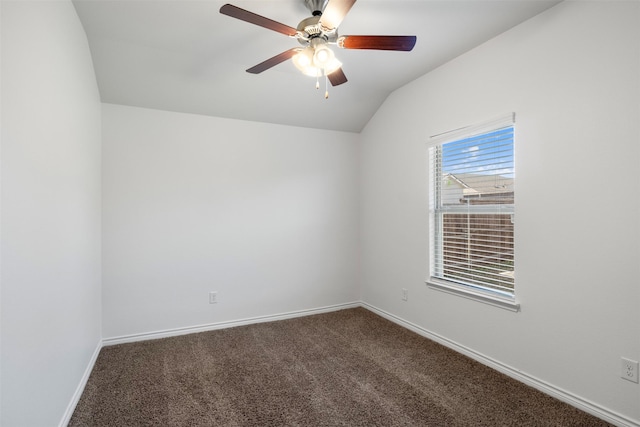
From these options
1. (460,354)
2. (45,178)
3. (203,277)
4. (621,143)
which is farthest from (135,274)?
(621,143)

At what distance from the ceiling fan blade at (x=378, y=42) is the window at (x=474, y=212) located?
1.11 m

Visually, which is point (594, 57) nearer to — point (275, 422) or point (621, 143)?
point (621, 143)

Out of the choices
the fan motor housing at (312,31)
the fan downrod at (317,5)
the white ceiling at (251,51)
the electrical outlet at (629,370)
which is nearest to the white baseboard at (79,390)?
the white ceiling at (251,51)

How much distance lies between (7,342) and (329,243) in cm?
313

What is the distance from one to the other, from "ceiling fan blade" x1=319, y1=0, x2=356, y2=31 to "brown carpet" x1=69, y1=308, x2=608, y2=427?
7.44 feet

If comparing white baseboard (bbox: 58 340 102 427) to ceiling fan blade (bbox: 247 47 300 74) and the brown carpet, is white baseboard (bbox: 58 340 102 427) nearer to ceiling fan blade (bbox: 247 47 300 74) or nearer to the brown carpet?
the brown carpet

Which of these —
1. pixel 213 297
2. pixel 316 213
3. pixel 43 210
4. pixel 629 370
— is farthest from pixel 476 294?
pixel 43 210

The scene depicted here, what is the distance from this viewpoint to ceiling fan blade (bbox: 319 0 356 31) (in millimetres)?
1577

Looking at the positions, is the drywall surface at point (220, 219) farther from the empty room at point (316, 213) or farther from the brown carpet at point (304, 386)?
the brown carpet at point (304, 386)

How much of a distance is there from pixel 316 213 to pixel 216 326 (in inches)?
66.8

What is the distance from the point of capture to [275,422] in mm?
1923

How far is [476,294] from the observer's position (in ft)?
8.76

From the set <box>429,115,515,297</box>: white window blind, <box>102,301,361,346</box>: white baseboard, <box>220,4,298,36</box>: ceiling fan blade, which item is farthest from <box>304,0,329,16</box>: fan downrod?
<box>102,301,361,346</box>: white baseboard

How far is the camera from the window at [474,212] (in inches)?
97.8
